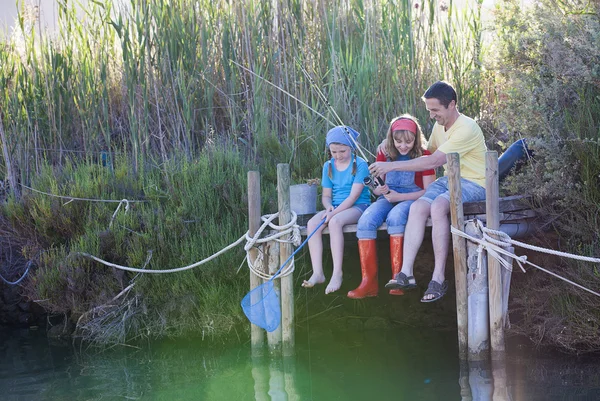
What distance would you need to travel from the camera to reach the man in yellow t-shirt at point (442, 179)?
4.85 metres

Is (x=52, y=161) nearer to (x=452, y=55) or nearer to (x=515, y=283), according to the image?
(x=452, y=55)

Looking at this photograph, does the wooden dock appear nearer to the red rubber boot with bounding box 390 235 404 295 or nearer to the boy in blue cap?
the boy in blue cap

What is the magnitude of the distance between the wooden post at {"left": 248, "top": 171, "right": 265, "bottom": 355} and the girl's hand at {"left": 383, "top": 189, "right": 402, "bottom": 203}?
0.80 meters

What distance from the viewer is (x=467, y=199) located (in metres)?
5.12

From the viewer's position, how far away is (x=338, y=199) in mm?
5395

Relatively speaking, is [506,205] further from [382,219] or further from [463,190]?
[382,219]

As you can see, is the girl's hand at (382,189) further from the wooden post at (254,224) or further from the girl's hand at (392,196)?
the wooden post at (254,224)

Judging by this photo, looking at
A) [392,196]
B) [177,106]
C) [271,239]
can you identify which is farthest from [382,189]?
[177,106]

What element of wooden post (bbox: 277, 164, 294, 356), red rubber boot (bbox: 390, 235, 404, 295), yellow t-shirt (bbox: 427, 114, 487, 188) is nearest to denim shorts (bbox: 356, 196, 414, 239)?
red rubber boot (bbox: 390, 235, 404, 295)

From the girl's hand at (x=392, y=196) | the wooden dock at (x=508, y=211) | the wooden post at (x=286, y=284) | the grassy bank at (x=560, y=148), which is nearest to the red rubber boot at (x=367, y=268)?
the wooden dock at (x=508, y=211)

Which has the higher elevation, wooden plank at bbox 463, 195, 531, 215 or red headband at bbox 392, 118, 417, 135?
red headband at bbox 392, 118, 417, 135

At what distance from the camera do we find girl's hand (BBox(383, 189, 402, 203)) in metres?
5.13

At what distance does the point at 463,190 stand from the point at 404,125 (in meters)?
0.53

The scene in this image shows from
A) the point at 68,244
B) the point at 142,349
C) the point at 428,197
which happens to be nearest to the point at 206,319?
the point at 142,349
